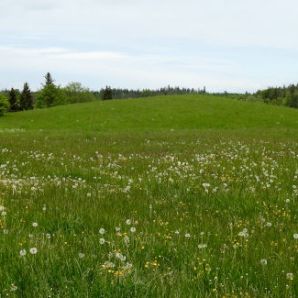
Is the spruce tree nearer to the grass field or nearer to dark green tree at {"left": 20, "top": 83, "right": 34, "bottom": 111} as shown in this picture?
dark green tree at {"left": 20, "top": 83, "right": 34, "bottom": 111}

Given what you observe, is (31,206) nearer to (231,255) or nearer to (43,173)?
(231,255)

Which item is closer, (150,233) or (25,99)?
(150,233)

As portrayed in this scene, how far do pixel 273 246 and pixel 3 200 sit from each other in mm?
4563

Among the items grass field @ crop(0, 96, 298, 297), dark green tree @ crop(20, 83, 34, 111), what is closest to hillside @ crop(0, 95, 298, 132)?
grass field @ crop(0, 96, 298, 297)

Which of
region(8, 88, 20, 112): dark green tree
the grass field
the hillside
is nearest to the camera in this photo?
the grass field

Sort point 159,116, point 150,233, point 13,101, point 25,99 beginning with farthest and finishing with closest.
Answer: point 25,99
point 13,101
point 159,116
point 150,233

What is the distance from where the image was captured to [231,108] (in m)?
75.0

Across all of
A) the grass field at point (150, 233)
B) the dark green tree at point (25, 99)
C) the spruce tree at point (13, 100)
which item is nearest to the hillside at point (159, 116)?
the grass field at point (150, 233)

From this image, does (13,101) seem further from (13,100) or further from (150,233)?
(150,233)

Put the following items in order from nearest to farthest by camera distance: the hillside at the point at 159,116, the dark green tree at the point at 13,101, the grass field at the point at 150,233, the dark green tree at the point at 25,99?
1. the grass field at the point at 150,233
2. the hillside at the point at 159,116
3. the dark green tree at the point at 13,101
4. the dark green tree at the point at 25,99

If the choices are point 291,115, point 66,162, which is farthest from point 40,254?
point 291,115

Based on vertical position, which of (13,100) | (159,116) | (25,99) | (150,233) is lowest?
(159,116)

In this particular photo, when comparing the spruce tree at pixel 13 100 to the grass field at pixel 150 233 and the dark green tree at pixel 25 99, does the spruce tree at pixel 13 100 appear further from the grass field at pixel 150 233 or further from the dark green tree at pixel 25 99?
the grass field at pixel 150 233

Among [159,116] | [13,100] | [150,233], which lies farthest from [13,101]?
[150,233]
